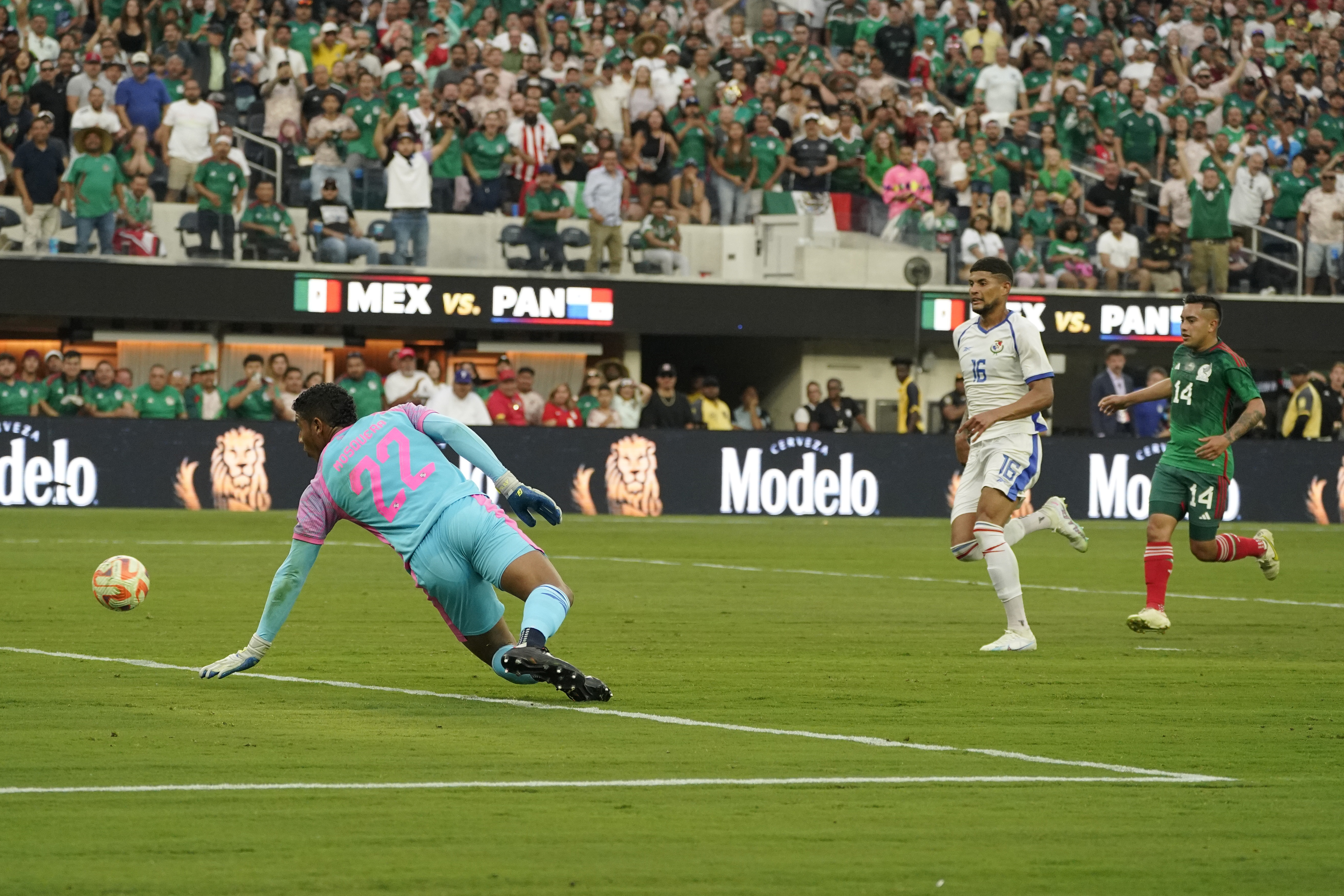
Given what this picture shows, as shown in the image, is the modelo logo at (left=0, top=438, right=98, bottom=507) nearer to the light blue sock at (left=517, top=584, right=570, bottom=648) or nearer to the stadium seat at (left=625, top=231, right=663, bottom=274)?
the stadium seat at (left=625, top=231, right=663, bottom=274)

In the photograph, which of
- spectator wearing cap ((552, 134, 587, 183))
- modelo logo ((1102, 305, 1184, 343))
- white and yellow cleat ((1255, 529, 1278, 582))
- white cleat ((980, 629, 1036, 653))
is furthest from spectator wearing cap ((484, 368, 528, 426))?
white cleat ((980, 629, 1036, 653))

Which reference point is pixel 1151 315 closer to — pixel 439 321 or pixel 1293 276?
pixel 1293 276

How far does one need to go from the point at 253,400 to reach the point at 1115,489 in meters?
12.6

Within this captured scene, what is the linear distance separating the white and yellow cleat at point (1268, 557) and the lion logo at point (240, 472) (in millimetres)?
15809

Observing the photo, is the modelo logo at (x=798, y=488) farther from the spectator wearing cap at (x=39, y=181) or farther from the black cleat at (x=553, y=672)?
the black cleat at (x=553, y=672)

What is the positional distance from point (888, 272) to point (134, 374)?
39.8 feet

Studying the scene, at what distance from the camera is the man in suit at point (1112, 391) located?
28594 mm

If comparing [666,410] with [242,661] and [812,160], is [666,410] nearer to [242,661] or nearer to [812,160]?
[812,160]

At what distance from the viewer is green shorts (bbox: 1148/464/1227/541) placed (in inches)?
512

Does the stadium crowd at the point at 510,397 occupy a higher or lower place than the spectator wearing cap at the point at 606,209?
lower

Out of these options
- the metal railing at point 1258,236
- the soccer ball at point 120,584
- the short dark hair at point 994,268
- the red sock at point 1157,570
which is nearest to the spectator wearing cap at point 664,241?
the metal railing at point 1258,236

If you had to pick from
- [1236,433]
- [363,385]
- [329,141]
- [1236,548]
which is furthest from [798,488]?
[1236,433]

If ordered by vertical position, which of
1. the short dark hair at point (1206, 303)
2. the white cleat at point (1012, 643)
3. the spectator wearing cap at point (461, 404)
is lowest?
the white cleat at point (1012, 643)

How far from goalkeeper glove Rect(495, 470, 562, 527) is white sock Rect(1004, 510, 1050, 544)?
4662 millimetres
